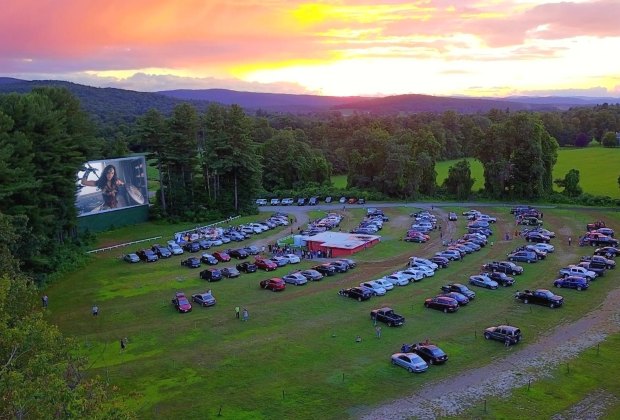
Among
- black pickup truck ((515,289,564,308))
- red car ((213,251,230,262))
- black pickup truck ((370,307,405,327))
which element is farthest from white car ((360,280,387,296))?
red car ((213,251,230,262))

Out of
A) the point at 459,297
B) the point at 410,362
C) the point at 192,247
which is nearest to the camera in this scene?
the point at 410,362

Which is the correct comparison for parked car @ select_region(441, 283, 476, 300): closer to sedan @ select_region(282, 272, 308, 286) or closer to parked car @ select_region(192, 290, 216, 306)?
sedan @ select_region(282, 272, 308, 286)

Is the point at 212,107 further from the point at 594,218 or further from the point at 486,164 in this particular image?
the point at 594,218

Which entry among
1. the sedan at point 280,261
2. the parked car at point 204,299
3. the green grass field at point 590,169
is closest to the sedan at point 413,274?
the sedan at point 280,261

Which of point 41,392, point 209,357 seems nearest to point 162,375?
point 209,357

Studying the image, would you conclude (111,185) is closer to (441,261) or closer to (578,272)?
(441,261)

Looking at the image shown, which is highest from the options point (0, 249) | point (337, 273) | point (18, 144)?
point (18, 144)

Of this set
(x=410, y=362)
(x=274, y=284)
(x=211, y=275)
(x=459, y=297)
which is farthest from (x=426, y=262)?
(x=410, y=362)
